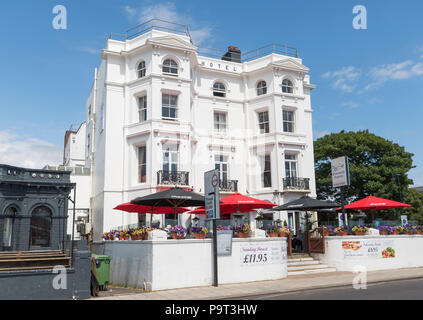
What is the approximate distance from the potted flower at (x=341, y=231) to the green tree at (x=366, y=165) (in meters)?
18.3

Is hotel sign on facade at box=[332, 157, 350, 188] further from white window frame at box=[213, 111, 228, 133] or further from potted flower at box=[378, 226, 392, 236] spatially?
white window frame at box=[213, 111, 228, 133]

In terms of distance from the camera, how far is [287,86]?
27453 mm

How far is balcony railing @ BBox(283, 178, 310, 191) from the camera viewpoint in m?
25.4

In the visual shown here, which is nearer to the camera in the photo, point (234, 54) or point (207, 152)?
point (207, 152)

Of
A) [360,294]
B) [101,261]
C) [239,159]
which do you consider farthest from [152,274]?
[239,159]

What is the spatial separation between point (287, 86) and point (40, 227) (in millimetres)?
19823

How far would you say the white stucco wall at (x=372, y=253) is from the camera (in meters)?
17.4

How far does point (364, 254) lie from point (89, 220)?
58.0 ft

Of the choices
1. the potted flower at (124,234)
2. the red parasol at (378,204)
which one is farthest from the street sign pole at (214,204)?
the red parasol at (378,204)

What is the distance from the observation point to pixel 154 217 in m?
22.8

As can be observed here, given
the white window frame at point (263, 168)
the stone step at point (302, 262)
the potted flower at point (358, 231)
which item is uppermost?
the white window frame at point (263, 168)

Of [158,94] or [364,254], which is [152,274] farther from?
[158,94]

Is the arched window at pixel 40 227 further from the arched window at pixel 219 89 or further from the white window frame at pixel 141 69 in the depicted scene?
the arched window at pixel 219 89

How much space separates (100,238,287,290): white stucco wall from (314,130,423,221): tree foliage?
2336cm
